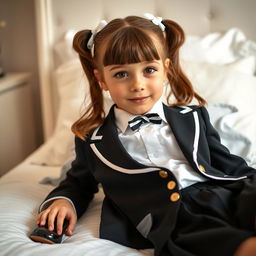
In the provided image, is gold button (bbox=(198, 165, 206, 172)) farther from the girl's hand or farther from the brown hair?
the girl's hand

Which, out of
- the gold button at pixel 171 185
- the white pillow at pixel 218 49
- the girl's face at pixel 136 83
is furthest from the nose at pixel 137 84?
the white pillow at pixel 218 49

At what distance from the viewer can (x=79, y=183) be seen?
3.43ft

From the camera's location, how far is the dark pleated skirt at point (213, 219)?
0.73 metres

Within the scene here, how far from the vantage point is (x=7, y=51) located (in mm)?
1995

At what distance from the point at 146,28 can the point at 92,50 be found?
18 centimetres

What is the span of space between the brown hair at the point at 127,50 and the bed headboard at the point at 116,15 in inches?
23.1

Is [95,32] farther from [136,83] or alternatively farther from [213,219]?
[213,219]

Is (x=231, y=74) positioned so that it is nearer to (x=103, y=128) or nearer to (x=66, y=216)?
(x=103, y=128)

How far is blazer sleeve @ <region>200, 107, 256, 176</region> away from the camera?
958mm

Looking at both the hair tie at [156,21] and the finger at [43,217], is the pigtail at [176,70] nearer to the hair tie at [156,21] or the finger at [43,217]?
the hair tie at [156,21]

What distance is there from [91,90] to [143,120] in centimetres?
23

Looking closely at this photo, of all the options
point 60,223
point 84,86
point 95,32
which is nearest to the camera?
Result: point 60,223

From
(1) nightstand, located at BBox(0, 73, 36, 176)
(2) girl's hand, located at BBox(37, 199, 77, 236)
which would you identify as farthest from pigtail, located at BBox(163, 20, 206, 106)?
(1) nightstand, located at BBox(0, 73, 36, 176)

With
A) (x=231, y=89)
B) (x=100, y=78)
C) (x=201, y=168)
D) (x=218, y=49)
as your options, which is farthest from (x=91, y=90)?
(x=218, y=49)
